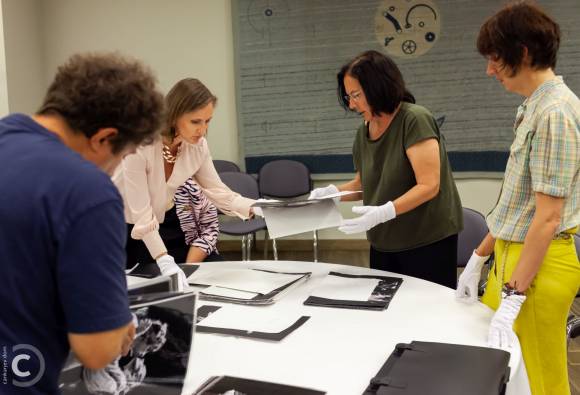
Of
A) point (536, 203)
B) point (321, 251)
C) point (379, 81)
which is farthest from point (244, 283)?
point (321, 251)

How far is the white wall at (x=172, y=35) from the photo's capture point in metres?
5.37

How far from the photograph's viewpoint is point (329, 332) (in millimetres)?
1523

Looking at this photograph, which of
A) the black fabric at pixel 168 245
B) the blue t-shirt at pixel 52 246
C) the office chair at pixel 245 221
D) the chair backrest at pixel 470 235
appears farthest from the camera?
the office chair at pixel 245 221

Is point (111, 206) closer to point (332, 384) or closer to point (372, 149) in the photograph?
point (332, 384)

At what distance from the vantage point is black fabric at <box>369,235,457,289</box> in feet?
7.11

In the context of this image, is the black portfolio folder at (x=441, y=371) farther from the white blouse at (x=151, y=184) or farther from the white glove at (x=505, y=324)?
the white blouse at (x=151, y=184)

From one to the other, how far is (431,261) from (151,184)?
3.58 ft

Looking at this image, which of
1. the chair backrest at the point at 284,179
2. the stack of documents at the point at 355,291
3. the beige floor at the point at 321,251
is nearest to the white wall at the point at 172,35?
the chair backrest at the point at 284,179

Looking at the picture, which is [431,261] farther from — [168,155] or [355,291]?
[168,155]

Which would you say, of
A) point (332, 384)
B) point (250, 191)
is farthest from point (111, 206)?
point (250, 191)

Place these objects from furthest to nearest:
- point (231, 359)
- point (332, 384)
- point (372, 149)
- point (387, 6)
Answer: point (387, 6)
point (372, 149)
point (231, 359)
point (332, 384)

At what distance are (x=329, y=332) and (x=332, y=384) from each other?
310mm

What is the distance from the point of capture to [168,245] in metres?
2.34

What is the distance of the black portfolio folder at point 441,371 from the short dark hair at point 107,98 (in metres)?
0.68
